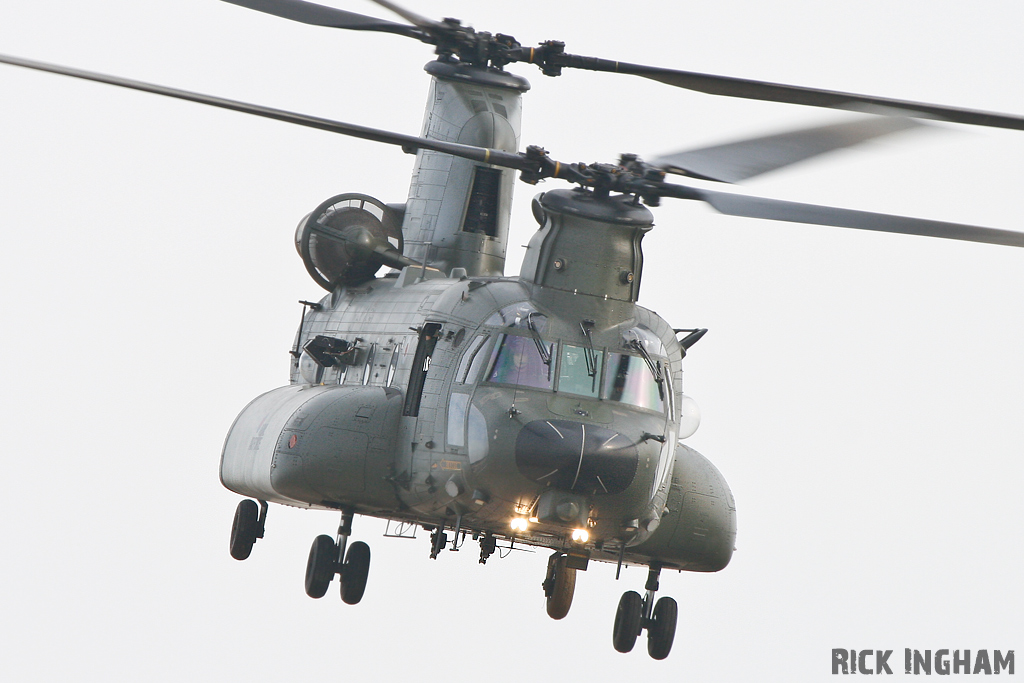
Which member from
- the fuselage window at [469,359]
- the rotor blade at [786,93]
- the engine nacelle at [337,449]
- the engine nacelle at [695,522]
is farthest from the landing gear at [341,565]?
the rotor blade at [786,93]

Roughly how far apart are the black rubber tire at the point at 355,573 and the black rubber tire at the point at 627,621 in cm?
302

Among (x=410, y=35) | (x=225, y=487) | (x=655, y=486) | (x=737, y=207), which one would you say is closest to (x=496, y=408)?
(x=655, y=486)

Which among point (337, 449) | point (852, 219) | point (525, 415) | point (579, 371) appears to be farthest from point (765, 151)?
point (337, 449)

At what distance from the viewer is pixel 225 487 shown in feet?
65.8

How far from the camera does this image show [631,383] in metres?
16.7

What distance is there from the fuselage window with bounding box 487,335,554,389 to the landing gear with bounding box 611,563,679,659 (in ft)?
11.4

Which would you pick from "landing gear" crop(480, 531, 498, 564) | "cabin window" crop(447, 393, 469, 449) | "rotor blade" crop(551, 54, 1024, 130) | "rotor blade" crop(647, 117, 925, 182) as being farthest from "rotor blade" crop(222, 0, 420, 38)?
"landing gear" crop(480, 531, 498, 564)

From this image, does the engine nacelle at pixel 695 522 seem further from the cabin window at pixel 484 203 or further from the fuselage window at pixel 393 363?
the cabin window at pixel 484 203

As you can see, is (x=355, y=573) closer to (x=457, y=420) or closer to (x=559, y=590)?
(x=559, y=590)

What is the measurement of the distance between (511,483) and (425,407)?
1.65m

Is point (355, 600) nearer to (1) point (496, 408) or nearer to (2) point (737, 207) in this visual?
(1) point (496, 408)

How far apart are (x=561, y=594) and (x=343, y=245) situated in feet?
17.1

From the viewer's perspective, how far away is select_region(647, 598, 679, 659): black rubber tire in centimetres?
1881

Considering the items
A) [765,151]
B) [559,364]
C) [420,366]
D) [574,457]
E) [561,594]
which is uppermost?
[765,151]
